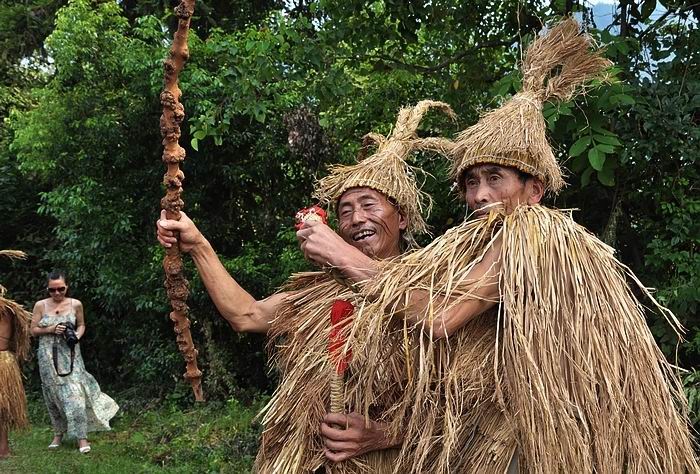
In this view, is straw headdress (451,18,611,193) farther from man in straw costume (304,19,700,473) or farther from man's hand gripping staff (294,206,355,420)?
man's hand gripping staff (294,206,355,420)

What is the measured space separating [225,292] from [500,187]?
3.41 ft

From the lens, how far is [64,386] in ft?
24.2

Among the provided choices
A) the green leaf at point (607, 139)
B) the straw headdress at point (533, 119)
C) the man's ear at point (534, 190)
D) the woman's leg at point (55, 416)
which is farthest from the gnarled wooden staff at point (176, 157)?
the woman's leg at point (55, 416)

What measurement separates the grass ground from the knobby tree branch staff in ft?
11.4

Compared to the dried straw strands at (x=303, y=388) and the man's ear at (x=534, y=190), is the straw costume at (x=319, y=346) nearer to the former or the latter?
the dried straw strands at (x=303, y=388)

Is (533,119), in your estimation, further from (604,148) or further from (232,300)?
(604,148)

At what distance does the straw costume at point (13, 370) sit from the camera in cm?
667

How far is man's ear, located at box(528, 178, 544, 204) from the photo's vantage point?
7.25ft

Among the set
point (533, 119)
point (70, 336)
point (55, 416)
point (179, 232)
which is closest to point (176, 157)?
point (179, 232)

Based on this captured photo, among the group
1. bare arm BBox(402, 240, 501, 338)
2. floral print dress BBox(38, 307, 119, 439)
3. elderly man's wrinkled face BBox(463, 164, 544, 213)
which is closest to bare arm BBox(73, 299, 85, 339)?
floral print dress BBox(38, 307, 119, 439)

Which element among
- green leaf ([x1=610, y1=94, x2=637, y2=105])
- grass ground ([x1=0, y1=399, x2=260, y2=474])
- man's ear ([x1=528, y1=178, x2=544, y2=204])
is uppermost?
green leaf ([x1=610, y1=94, x2=637, y2=105])

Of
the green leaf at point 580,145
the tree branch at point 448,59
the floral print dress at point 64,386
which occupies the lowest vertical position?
the floral print dress at point 64,386

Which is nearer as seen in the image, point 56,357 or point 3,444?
point 3,444

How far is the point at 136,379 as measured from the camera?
957 cm
